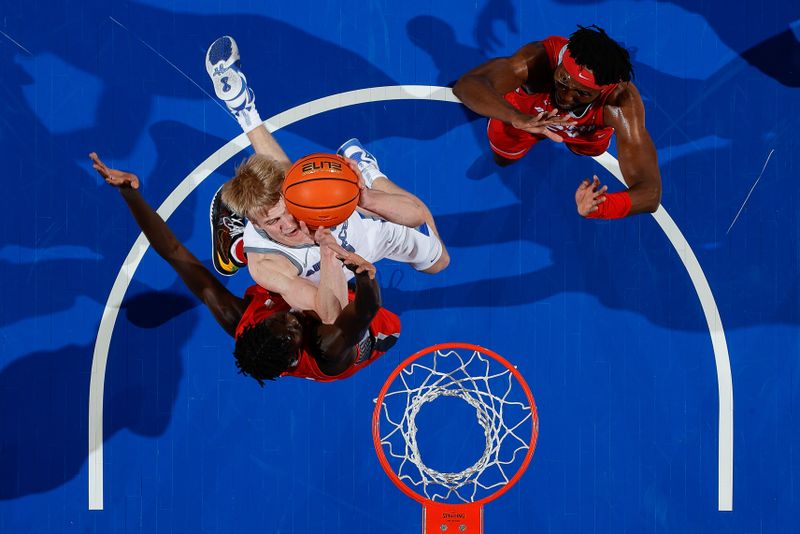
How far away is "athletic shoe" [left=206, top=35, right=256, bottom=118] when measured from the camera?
6.61m

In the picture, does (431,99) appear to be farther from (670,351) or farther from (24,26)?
(24,26)

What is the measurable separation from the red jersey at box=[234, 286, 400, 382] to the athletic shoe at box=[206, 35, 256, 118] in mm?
1493

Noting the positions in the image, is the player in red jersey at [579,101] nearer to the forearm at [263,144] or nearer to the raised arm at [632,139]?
the raised arm at [632,139]

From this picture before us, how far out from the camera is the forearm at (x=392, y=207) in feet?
17.1

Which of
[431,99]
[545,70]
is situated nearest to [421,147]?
[431,99]

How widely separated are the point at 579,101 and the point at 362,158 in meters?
1.71

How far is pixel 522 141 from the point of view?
22.5 ft

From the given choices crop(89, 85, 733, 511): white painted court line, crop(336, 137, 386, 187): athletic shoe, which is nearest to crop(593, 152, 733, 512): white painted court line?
crop(89, 85, 733, 511): white painted court line

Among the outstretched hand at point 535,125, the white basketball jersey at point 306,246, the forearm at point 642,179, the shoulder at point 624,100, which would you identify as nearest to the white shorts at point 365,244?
the white basketball jersey at point 306,246

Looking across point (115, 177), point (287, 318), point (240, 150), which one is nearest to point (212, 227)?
point (240, 150)

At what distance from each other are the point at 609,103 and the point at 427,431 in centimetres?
303

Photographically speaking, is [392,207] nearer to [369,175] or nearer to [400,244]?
[400,244]

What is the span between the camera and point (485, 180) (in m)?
7.24

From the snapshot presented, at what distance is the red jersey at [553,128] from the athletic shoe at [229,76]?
2008mm
